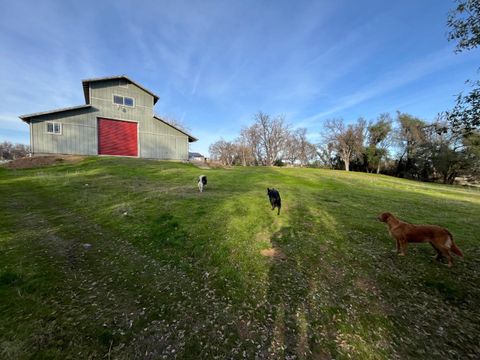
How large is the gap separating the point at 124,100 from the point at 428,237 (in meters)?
33.4

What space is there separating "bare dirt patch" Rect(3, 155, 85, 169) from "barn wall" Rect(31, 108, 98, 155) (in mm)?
1423

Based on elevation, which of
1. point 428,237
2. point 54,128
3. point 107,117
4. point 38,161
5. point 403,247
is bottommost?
point 403,247

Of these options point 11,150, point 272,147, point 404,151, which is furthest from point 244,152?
point 11,150

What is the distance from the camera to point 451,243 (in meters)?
5.25

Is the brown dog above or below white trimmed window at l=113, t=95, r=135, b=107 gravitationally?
below

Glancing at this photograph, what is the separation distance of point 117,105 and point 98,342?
31.5m

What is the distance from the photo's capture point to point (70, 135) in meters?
26.1

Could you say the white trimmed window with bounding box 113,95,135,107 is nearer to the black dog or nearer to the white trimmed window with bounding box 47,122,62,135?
the white trimmed window with bounding box 47,122,62,135

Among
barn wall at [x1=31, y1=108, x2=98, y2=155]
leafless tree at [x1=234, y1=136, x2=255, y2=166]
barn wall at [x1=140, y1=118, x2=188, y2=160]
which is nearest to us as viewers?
barn wall at [x1=31, y1=108, x2=98, y2=155]

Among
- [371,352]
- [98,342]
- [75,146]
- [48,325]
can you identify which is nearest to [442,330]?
[371,352]

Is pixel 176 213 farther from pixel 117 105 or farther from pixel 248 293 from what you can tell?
pixel 117 105

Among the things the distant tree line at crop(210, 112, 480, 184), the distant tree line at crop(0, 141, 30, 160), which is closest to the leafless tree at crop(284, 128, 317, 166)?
the distant tree line at crop(210, 112, 480, 184)

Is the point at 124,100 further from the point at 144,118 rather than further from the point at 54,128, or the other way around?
the point at 54,128

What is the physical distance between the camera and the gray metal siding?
83.0ft
